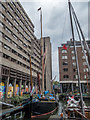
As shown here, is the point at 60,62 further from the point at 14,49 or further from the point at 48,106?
the point at 48,106

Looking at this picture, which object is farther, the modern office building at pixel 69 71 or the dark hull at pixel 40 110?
the modern office building at pixel 69 71

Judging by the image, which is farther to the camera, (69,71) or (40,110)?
(69,71)

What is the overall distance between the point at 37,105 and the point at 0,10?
26121mm

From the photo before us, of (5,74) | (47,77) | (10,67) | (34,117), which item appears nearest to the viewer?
(34,117)

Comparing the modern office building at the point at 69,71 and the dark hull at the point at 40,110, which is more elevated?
the modern office building at the point at 69,71

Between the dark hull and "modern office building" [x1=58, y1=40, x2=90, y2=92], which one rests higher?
"modern office building" [x1=58, y1=40, x2=90, y2=92]

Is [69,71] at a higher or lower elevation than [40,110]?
higher

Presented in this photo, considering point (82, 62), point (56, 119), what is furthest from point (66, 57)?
point (56, 119)

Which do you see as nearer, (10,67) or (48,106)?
(48,106)

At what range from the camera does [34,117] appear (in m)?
15.7

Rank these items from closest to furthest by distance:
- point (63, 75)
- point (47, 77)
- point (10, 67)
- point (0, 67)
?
point (0, 67), point (10, 67), point (63, 75), point (47, 77)

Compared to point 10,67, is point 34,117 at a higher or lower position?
lower

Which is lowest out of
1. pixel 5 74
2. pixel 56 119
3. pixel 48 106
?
pixel 48 106

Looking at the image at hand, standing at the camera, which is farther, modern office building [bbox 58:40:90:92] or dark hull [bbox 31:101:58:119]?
modern office building [bbox 58:40:90:92]
